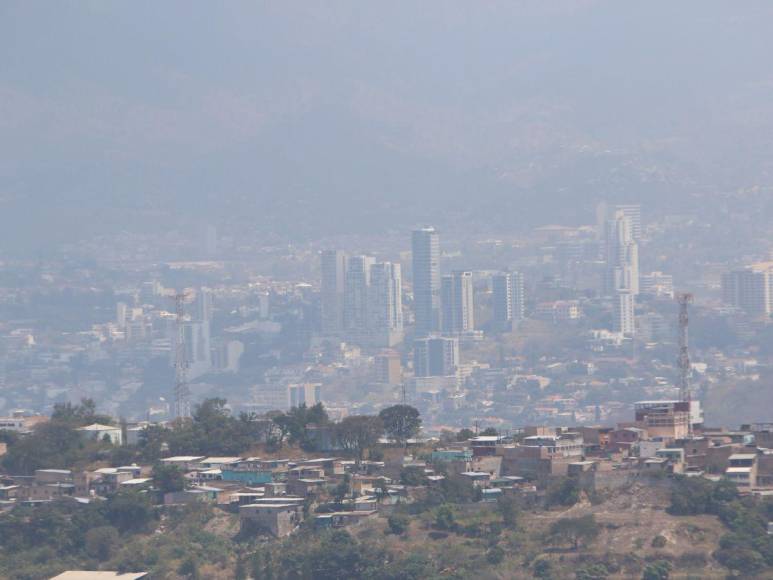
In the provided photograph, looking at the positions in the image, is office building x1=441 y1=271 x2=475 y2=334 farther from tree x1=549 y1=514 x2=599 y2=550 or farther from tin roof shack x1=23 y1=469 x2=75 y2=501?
tree x1=549 y1=514 x2=599 y2=550

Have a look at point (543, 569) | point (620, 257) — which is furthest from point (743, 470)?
point (620, 257)

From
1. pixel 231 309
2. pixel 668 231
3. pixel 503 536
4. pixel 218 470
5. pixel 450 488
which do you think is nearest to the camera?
pixel 503 536

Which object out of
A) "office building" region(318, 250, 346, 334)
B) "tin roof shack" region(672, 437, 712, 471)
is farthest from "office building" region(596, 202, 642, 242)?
"tin roof shack" region(672, 437, 712, 471)

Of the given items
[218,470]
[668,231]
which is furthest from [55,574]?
[668,231]

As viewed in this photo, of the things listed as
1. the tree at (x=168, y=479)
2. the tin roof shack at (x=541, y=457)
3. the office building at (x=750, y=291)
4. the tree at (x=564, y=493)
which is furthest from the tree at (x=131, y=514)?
the office building at (x=750, y=291)

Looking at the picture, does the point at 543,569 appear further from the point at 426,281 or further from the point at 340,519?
the point at 426,281

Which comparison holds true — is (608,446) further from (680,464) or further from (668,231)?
(668,231)

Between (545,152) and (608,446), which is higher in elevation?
(545,152)
